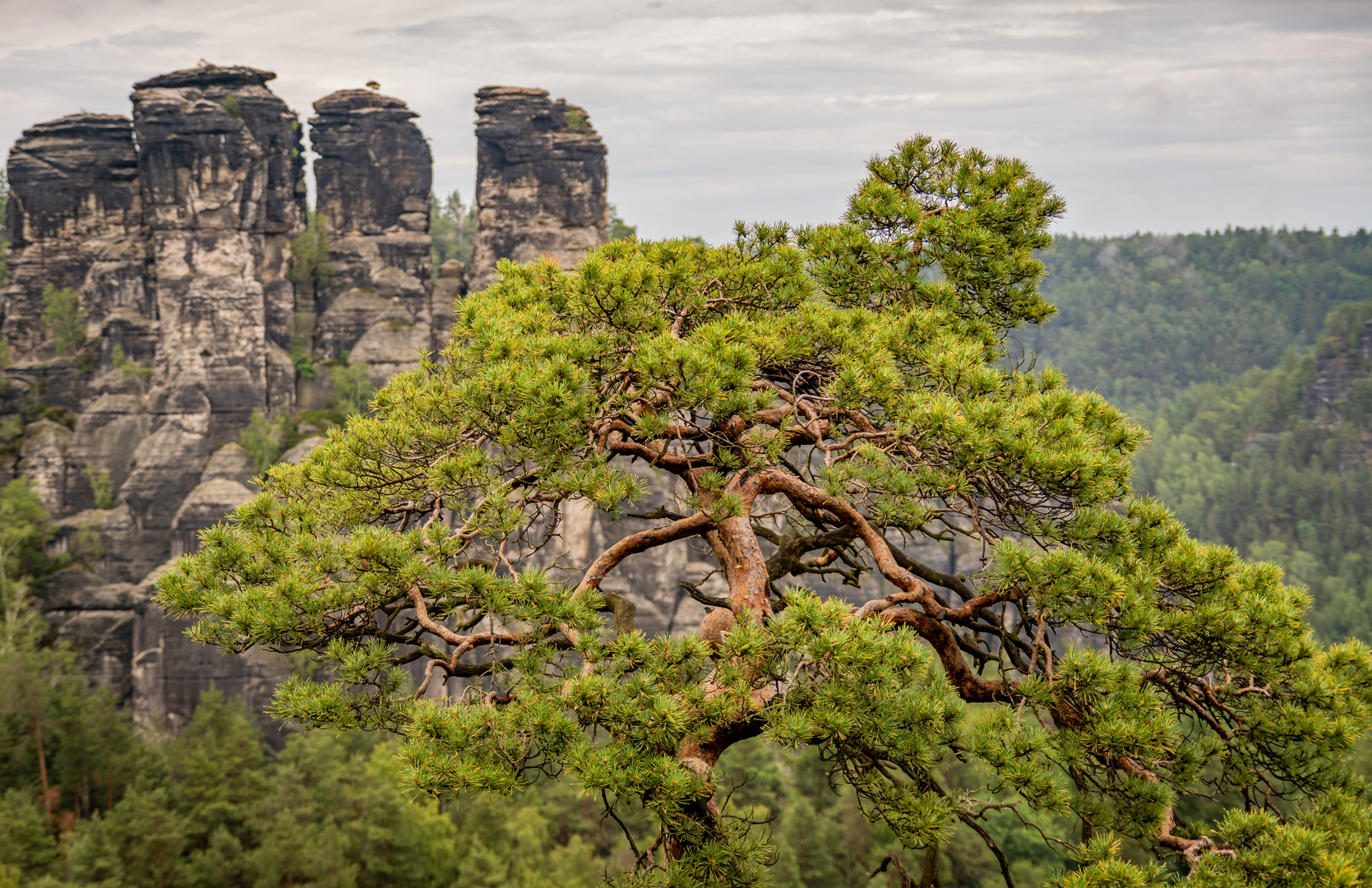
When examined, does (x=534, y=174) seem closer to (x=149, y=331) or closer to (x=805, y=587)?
(x=149, y=331)

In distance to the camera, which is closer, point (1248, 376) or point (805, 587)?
point (805, 587)

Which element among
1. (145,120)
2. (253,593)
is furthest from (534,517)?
(145,120)

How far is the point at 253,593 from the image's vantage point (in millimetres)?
5211

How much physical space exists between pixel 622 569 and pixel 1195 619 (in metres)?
37.6


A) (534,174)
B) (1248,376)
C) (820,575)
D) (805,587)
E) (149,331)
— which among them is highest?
(534,174)

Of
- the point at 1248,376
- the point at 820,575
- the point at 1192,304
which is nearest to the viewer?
the point at 820,575

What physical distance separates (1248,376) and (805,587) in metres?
119

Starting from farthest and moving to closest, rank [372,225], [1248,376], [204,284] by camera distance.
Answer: [1248,376]
[372,225]
[204,284]

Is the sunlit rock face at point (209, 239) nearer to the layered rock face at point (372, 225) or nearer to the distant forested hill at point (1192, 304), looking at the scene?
the layered rock face at point (372, 225)

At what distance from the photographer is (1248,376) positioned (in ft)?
347

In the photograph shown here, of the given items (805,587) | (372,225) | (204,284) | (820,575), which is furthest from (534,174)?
(805,587)

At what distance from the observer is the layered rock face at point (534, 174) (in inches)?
1726

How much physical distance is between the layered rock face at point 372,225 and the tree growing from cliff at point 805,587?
4023cm

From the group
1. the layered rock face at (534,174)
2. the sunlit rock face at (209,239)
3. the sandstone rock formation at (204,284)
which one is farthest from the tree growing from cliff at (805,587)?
the sunlit rock face at (209,239)
